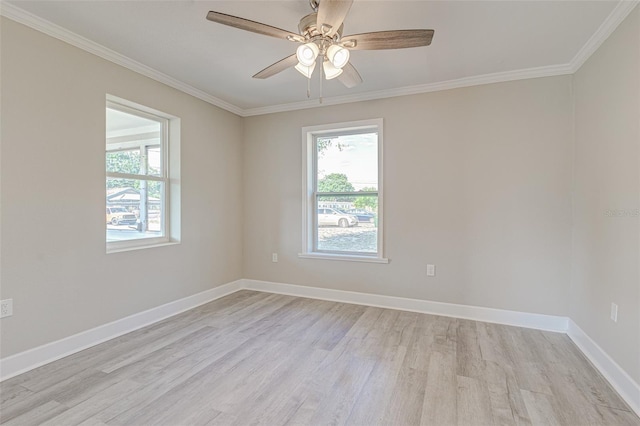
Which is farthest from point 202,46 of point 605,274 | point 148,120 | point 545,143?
point 605,274

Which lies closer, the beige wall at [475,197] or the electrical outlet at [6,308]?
the electrical outlet at [6,308]

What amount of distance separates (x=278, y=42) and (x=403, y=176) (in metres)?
1.92

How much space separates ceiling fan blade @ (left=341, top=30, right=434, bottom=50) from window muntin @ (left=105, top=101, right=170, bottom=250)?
235 centimetres

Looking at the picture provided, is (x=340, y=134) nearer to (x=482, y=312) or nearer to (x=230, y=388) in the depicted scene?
(x=482, y=312)

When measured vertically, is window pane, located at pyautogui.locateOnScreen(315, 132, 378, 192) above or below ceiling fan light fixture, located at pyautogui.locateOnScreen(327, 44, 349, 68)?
below

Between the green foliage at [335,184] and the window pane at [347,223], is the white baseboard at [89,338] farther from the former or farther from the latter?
the green foliage at [335,184]

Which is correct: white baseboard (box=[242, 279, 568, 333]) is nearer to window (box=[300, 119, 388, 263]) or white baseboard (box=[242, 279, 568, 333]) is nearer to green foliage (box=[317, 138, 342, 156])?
window (box=[300, 119, 388, 263])

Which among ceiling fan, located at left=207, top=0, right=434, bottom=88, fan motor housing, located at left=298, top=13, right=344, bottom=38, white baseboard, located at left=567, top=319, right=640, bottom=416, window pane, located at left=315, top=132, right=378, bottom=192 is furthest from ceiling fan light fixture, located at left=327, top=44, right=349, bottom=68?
white baseboard, located at left=567, top=319, right=640, bottom=416

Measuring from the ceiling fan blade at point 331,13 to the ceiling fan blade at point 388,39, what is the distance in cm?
15

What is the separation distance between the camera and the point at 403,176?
140 inches

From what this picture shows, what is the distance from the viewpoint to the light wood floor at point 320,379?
1764 millimetres

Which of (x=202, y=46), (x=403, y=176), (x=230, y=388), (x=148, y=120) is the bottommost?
(x=230, y=388)

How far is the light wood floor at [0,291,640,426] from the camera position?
1.76 metres

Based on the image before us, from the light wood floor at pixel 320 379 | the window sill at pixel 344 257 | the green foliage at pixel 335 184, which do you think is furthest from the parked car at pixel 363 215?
the light wood floor at pixel 320 379
